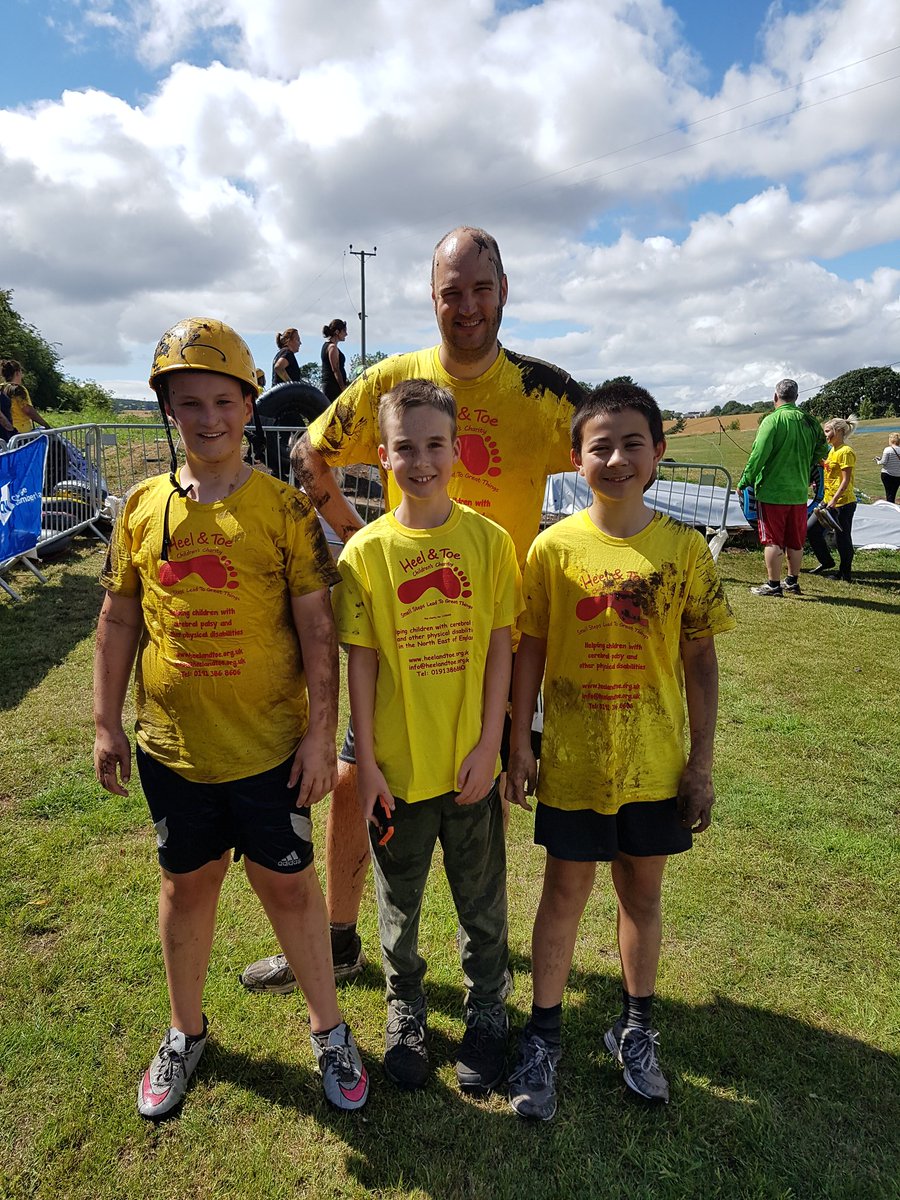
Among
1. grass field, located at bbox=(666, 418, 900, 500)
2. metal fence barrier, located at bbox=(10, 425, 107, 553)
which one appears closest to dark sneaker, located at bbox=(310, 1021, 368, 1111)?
metal fence barrier, located at bbox=(10, 425, 107, 553)

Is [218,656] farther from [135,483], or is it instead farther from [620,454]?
[135,483]

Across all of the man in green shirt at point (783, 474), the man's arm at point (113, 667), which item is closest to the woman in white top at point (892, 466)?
the man in green shirt at point (783, 474)

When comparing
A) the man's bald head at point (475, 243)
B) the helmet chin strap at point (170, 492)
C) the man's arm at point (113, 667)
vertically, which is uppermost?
the man's bald head at point (475, 243)

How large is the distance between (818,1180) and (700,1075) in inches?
15.2

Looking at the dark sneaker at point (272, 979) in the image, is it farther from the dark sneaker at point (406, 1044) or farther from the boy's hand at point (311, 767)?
the boy's hand at point (311, 767)

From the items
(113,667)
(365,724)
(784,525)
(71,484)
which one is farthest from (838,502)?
(71,484)

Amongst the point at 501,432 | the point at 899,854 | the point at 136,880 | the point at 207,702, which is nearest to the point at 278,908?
the point at 207,702

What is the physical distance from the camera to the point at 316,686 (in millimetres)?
1898

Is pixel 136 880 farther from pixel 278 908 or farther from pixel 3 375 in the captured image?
pixel 3 375

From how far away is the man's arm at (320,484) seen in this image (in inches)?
99.3

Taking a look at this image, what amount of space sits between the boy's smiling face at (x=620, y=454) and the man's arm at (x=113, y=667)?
135 cm

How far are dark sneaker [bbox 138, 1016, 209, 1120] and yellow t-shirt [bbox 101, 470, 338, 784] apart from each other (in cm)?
93

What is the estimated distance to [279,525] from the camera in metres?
1.85

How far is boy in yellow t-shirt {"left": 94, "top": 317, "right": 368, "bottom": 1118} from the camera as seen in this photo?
1.81 meters
